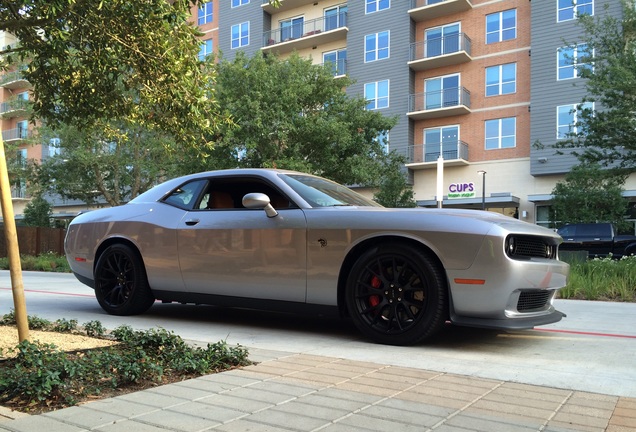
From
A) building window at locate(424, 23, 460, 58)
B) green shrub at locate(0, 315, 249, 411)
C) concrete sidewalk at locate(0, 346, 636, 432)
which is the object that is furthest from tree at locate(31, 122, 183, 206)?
concrete sidewalk at locate(0, 346, 636, 432)

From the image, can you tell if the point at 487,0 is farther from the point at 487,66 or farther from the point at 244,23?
the point at 244,23

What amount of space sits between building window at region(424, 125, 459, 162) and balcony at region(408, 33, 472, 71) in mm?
3845

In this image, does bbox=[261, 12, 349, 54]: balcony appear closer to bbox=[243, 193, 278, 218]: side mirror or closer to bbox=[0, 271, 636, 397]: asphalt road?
bbox=[0, 271, 636, 397]: asphalt road

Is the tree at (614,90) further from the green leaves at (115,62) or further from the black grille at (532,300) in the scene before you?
the green leaves at (115,62)

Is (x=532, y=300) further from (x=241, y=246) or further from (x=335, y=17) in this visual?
(x=335, y=17)

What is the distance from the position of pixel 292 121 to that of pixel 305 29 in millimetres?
18105

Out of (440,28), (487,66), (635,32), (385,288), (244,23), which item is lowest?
(385,288)

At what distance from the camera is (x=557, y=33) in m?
27.7

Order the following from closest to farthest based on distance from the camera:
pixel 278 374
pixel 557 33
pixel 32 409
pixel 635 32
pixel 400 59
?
1. pixel 32 409
2. pixel 278 374
3. pixel 635 32
4. pixel 557 33
5. pixel 400 59

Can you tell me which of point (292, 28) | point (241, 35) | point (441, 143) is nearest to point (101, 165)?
point (241, 35)

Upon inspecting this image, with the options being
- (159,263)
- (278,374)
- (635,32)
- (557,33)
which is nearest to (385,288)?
(278,374)

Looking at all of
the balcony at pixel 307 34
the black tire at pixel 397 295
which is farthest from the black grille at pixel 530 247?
the balcony at pixel 307 34

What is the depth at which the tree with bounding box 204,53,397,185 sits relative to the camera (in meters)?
19.8

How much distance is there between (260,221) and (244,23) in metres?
A: 36.3
